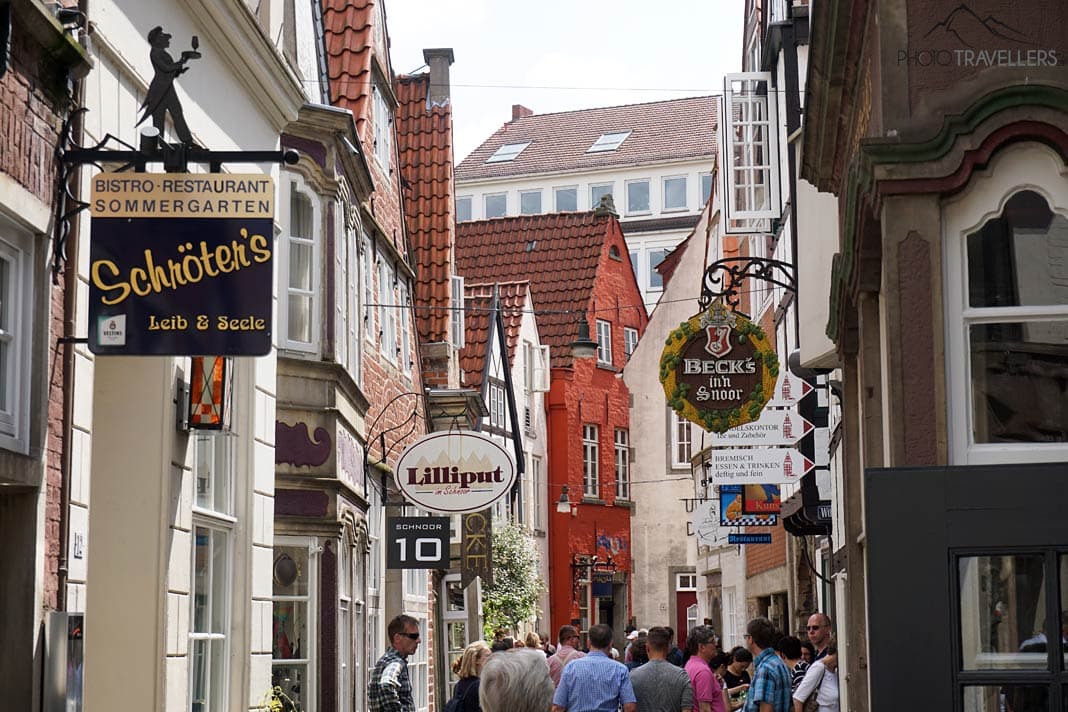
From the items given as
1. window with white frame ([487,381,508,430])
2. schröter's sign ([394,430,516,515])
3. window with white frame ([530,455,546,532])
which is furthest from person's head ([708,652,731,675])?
window with white frame ([530,455,546,532])

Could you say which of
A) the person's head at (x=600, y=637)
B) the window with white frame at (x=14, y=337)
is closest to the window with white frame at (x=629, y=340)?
the person's head at (x=600, y=637)

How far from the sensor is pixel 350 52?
20750 millimetres

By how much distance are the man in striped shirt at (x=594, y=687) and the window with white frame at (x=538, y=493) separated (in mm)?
34875

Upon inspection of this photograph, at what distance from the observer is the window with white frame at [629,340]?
53.0 m

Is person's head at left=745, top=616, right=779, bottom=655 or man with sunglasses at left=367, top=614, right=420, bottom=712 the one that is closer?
man with sunglasses at left=367, top=614, right=420, bottom=712

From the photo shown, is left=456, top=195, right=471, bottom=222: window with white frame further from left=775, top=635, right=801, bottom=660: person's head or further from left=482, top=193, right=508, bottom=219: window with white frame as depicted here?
left=775, top=635, right=801, bottom=660: person's head

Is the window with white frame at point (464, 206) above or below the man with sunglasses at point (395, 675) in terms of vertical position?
above

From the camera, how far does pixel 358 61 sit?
20.7m

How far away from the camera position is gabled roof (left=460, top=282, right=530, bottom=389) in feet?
119

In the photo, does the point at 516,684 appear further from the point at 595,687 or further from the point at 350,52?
the point at 350,52

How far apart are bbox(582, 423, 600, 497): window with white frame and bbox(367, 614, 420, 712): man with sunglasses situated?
122ft

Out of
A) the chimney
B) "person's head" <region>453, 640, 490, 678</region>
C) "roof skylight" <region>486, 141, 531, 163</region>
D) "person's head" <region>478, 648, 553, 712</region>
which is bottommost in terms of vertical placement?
"person's head" <region>453, 640, 490, 678</region>

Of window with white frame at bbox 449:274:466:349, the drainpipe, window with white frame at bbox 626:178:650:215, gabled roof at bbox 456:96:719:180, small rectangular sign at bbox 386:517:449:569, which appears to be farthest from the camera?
gabled roof at bbox 456:96:719:180

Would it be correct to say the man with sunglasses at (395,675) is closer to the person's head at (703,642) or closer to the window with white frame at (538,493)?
the person's head at (703,642)
